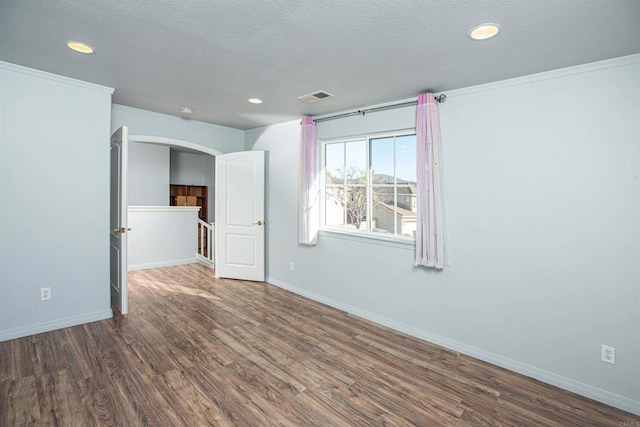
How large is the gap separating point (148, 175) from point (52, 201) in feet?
13.3

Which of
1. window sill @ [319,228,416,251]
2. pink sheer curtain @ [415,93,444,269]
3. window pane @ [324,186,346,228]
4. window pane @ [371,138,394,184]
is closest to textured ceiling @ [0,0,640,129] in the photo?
pink sheer curtain @ [415,93,444,269]

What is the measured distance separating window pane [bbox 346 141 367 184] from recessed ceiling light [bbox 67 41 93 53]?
2.65 metres

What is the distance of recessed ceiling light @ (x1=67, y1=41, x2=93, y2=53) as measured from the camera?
7.57 feet

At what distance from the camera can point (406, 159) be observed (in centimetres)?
343

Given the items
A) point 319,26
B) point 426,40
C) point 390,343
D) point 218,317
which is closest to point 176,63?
point 319,26

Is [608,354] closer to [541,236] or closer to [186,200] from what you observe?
[541,236]

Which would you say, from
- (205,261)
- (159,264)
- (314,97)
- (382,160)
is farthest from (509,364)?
(159,264)

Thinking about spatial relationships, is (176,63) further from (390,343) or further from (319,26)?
(390,343)

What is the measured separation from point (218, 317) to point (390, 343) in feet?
6.10

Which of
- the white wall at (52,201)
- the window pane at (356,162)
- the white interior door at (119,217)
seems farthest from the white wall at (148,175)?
the window pane at (356,162)

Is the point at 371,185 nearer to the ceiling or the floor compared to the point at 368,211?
nearer to the ceiling

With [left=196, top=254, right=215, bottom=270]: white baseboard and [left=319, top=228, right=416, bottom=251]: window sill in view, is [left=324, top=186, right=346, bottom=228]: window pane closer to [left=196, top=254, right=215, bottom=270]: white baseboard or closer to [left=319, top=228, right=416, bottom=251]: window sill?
[left=319, top=228, right=416, bottom=251]: window sill

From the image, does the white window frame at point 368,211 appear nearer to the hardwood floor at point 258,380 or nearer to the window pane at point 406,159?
the window pane at point 406,159

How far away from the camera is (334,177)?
4.18 meters
